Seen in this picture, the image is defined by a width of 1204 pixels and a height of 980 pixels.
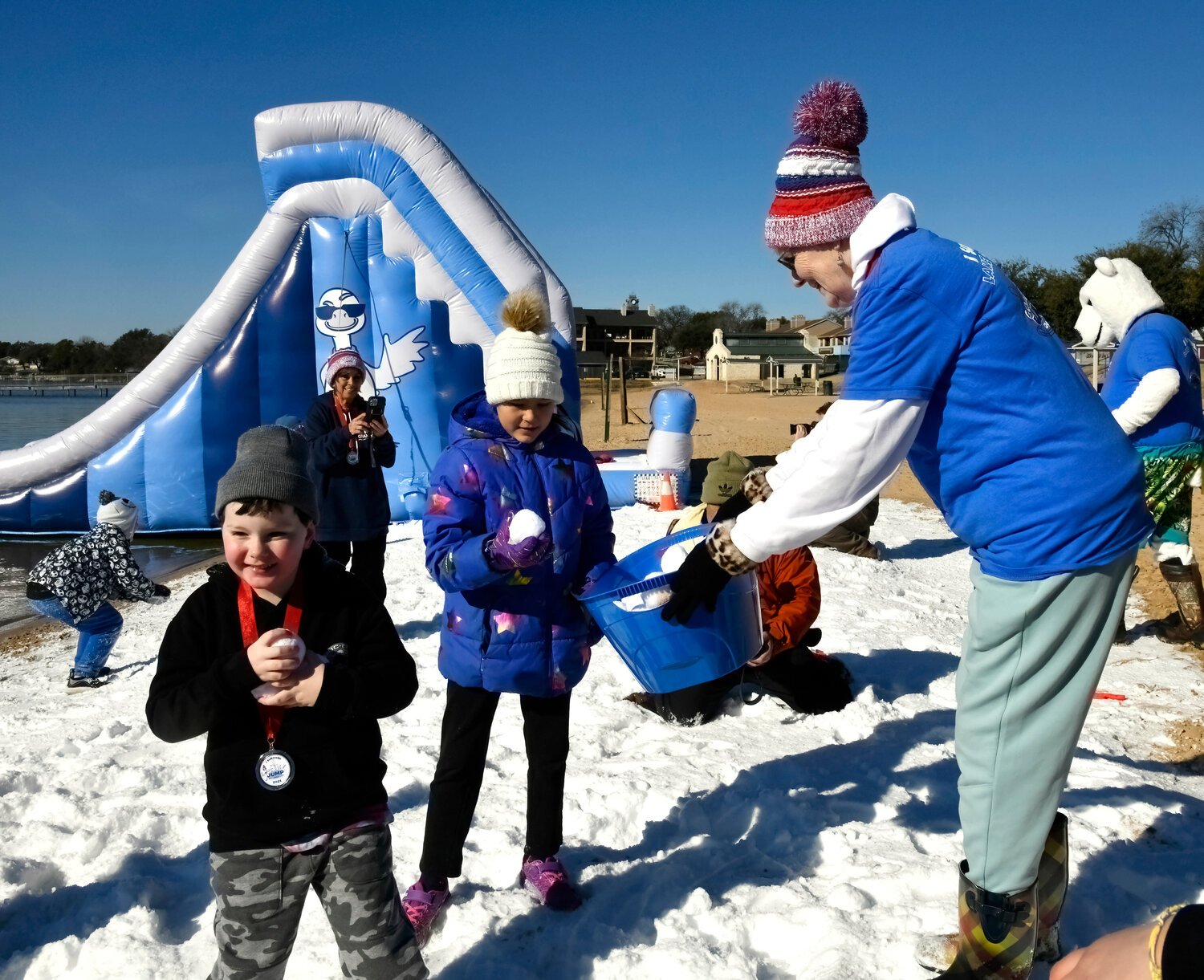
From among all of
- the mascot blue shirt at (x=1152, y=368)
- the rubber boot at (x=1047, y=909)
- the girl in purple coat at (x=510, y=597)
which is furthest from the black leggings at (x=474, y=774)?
the mascot blue shirt at (x=1152, y=368)

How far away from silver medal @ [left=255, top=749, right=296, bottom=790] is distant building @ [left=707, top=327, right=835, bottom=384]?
5275 cm

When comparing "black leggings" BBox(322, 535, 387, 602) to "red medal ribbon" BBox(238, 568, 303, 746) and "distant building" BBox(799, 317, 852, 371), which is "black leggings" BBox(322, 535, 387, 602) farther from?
"distant building" BBox(799, 317, 852, 371)

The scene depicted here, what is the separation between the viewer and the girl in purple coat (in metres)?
2.41

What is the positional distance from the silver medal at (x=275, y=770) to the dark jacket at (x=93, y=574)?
325cm

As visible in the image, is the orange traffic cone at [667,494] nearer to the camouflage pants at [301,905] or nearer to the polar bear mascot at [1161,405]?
the polar bear mascot at [1161,405]

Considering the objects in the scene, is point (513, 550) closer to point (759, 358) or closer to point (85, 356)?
point (759, 358)

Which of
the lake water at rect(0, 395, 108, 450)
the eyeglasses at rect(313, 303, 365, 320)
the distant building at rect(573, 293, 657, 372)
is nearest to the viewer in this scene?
the eyeglasses at rect(313, 303, 365, 320)

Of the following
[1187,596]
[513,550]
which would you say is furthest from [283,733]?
[1187,596]

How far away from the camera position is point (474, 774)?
2.51m

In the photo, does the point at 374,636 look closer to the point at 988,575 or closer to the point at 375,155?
the point at 988,575

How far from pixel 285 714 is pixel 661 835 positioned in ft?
5.17

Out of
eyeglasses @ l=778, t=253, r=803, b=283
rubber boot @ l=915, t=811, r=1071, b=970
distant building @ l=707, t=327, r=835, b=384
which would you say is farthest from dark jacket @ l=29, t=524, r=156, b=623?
distant building @ l=707, t=327, r=835, b=384

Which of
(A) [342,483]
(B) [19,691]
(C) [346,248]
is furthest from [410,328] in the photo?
(B) [19,691]

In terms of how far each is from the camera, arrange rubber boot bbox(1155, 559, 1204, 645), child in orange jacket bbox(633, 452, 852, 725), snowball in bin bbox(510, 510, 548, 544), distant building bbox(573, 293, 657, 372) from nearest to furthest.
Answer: snowball in bin bbox(510, 510, 548, 544) < child in orange jacket bbox(633, 452, 852, 725) < rubber boot bbox(1155, 559, 1204, 645) < distant building bbox(573, 293, 657, 372)
